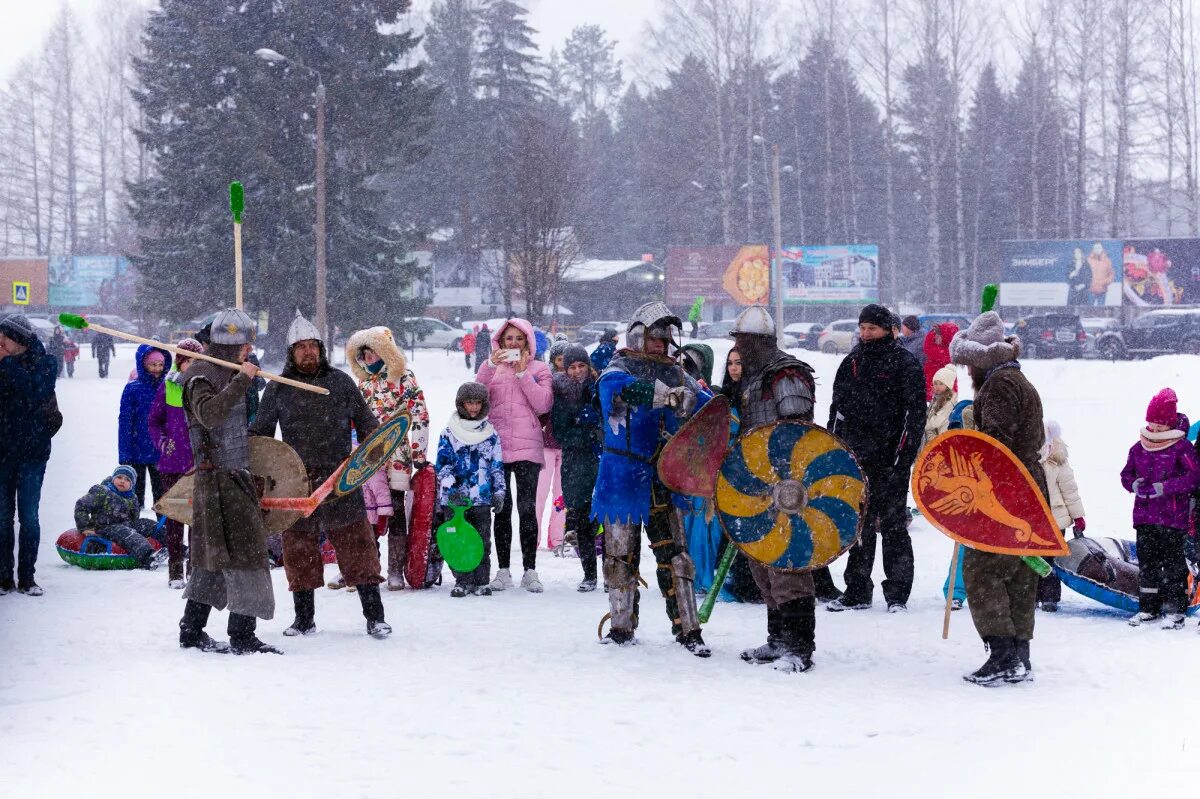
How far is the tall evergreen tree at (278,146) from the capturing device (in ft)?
110

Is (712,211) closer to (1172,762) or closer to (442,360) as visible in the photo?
(442,360)

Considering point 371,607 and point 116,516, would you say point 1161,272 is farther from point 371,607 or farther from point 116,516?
point 371,607

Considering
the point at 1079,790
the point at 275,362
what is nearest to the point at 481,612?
the point at 1079,790

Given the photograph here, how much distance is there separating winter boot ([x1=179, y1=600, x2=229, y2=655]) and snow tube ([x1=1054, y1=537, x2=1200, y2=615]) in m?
4.68

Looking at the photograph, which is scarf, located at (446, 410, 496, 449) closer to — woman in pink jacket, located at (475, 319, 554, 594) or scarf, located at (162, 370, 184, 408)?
woman in pink jacket, located at (475, 319, 554, 594)

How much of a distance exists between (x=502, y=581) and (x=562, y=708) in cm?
321

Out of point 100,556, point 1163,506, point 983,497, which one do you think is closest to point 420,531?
point 100,556

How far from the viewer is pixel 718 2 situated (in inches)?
1834

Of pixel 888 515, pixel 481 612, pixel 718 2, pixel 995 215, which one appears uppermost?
pixel 718 2

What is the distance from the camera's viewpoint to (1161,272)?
4194 cm

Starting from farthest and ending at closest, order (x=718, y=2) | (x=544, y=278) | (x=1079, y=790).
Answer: (x=718, y=2)
(x=544, y=278)
(x=1079, y=790)

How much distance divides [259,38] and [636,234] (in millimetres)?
36183

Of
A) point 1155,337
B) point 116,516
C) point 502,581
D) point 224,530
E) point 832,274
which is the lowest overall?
point 502,581

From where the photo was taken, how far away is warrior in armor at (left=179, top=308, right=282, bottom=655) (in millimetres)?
6457
